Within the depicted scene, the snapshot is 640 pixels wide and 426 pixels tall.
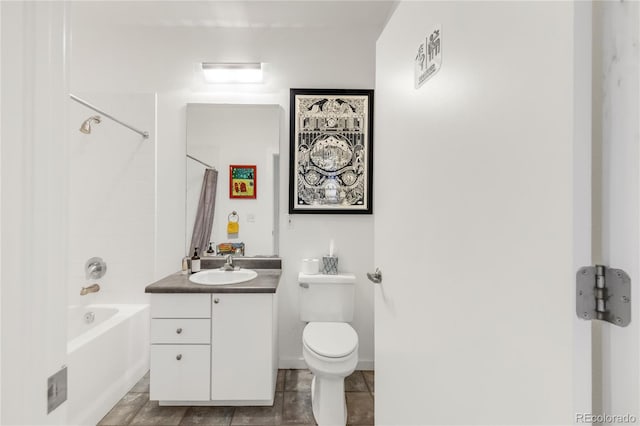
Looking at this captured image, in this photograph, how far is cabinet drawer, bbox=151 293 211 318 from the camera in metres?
1.75

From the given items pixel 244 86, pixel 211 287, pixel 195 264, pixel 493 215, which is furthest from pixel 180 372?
pixel 244 86

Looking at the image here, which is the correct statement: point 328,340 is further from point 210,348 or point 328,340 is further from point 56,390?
point 56,390

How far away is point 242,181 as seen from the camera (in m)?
2.25

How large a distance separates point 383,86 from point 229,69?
1.41 meters

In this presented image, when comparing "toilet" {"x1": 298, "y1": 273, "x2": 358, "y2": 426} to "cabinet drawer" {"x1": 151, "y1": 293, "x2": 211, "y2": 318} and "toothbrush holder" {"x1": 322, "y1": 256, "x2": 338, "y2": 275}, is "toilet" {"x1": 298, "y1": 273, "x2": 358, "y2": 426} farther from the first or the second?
"cabinet drawer" {"x1": 151, "y1": 293, "x2": 211, "y2": 318}

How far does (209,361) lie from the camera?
175cm

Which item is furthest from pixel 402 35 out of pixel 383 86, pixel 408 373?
pixel 408 373

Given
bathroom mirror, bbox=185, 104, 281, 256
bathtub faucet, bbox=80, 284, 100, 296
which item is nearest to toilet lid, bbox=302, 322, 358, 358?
bathroom mirror, bbox=185, 104, 281, 256

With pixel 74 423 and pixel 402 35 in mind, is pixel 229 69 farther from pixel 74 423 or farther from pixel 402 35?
pixel 74 423

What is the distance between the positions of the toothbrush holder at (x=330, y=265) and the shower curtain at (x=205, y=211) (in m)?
0.91

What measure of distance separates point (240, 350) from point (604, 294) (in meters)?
1.73

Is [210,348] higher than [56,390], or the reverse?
[56,390]

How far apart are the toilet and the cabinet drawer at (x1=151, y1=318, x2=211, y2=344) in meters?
0.59

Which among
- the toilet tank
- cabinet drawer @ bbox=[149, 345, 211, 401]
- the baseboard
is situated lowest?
the baseboard
